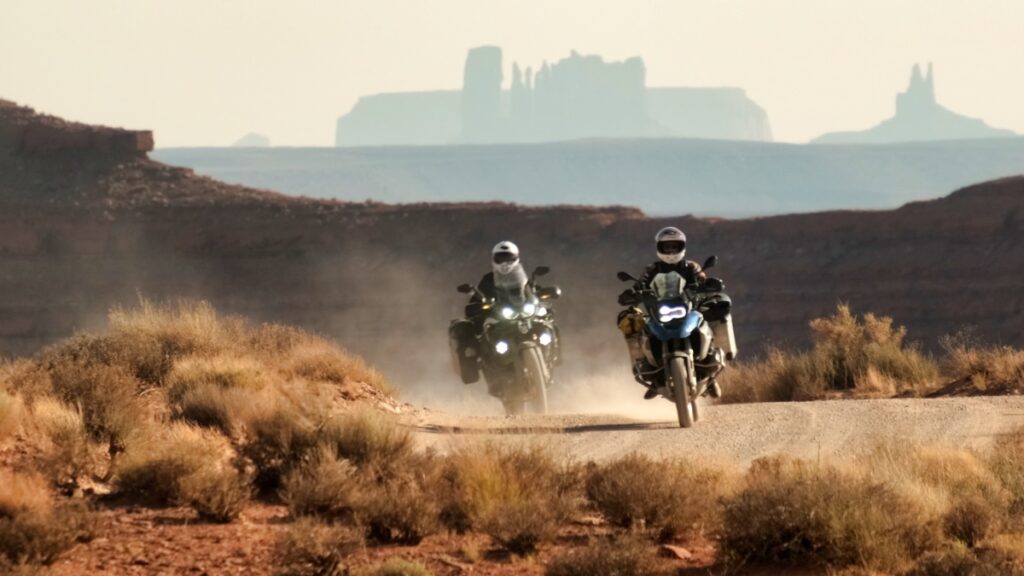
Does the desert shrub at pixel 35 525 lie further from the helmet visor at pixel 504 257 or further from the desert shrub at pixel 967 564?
the helmet visor at pixel 504 257

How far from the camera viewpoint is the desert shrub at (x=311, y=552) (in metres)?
9.45

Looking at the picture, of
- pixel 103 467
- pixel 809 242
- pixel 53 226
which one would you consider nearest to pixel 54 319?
pixel 53 226

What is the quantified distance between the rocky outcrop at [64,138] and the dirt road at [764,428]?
215 ft

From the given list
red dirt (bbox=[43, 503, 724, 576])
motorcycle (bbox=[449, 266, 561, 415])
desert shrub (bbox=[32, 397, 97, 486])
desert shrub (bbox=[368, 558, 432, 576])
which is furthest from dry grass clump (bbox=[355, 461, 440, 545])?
motorcycle (bbox=[449, 266, 561, 415])

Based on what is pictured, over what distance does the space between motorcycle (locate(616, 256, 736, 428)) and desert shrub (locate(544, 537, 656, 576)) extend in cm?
775

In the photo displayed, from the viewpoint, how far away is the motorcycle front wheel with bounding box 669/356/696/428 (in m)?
17.4

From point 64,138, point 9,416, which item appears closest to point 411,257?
point 64,138

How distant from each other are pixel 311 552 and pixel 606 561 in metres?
1.54

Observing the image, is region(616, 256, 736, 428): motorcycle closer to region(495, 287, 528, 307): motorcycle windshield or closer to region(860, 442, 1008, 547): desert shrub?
region(495, 287, 528, 307): motorcycle windshield

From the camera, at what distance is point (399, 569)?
30.7 ft

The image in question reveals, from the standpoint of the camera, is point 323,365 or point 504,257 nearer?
point 323,365

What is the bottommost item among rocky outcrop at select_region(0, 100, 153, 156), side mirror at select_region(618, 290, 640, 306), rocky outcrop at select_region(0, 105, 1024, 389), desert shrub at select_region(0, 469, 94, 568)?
rocky outcrop at select_region(0, 105, 1024, 389)

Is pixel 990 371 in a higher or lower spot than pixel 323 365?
lower

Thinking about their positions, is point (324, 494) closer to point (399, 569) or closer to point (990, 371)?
point (399, 569)
